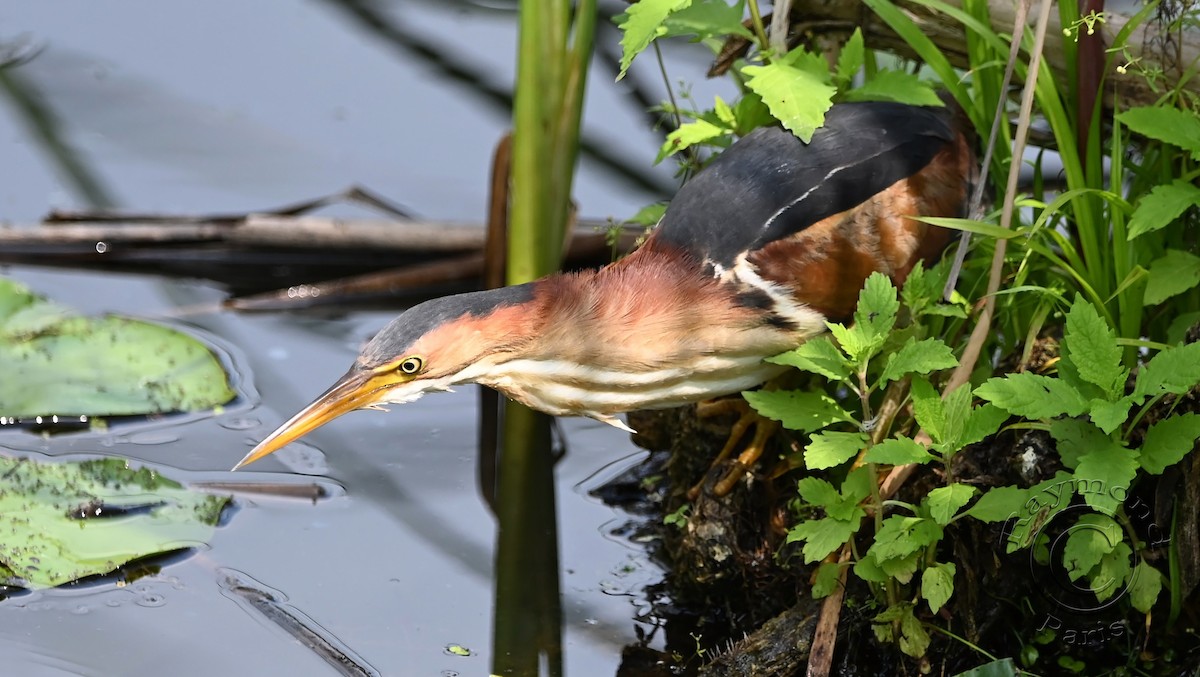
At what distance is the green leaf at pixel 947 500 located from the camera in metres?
2.32

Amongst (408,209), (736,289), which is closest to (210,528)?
(736,289)

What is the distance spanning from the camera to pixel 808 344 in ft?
8.21

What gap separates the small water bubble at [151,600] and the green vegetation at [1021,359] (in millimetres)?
1289

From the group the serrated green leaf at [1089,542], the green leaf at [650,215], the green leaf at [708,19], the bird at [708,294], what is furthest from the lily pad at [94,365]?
the serrated green leaf at [1089,542]

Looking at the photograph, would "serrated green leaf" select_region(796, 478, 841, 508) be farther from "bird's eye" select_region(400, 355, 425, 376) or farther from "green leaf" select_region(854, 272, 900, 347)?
"bird's eye" select_region(400, 355, 425, 376)

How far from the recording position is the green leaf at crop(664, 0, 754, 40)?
274cm

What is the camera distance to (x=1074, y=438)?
238 cm

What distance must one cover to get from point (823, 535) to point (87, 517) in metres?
1.63

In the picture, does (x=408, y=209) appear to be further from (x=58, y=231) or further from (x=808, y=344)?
(x=808, y=344)

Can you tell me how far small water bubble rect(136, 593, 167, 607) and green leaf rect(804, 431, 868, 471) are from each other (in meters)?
1.38

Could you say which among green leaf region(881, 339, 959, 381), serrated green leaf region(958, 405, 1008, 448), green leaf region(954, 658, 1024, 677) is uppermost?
green leaf region(881, 339, 959, 381)

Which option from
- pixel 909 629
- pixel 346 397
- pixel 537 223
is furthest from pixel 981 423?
pixel 537 223

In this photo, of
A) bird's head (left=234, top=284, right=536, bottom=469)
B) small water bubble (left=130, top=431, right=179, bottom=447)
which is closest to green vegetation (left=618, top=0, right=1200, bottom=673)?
bird's head (left=234, top=284, right=536, bottom=469)

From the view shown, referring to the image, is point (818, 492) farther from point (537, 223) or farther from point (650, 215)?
point (537, 223)
